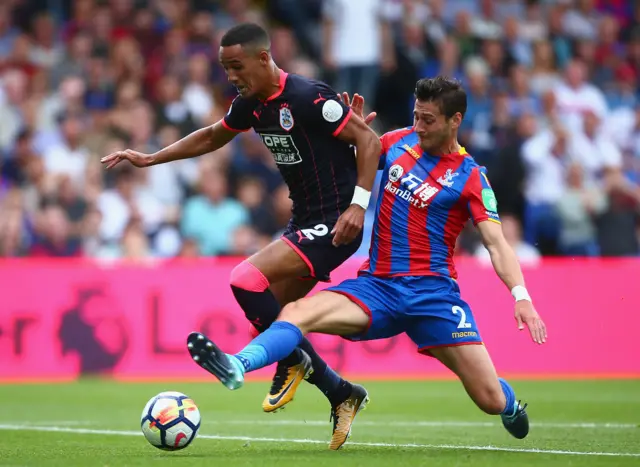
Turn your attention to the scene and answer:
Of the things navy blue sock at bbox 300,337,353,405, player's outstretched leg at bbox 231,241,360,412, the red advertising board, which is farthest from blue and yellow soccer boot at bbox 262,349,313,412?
the red advertising board

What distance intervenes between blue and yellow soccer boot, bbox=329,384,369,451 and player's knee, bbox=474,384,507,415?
0.81 metres

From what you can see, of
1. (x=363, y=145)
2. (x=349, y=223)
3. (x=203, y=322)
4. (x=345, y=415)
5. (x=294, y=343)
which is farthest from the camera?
(x=203, y=322)

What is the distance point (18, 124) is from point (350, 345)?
5.34 meters

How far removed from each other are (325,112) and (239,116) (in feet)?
2.21

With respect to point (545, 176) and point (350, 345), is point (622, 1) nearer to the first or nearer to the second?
point (545, 176)

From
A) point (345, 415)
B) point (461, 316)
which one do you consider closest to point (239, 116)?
point (461, 316)

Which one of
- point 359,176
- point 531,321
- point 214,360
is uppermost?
point 359,176

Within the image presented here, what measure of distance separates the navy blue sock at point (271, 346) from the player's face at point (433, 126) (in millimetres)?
1535

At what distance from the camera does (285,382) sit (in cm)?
747

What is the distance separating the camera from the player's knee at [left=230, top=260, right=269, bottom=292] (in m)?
7.20

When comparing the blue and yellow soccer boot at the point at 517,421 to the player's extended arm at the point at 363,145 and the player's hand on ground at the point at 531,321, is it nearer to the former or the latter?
the player's hand on ground at the point at 531,321

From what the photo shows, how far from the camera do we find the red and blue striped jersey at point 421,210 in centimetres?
Result: 760

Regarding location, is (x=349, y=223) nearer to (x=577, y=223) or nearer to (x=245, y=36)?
(x=245, y=36)

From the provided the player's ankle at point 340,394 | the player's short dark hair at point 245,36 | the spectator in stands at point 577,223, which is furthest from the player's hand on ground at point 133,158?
the spectator in stands at point 577,223
